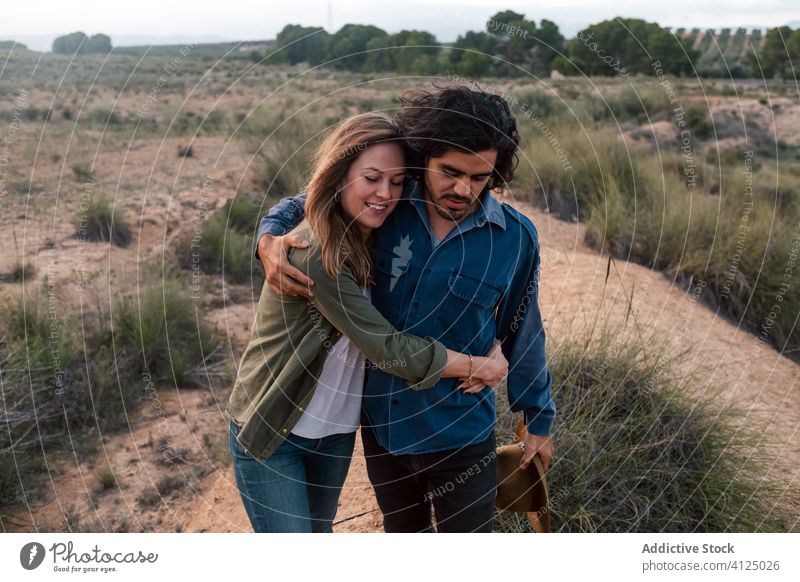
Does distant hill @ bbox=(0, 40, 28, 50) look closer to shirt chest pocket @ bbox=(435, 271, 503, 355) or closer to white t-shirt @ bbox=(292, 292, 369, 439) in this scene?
white t-shirt @ bbox=(292, 292, 369, 439)

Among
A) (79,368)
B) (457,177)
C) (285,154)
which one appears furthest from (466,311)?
(285,154)

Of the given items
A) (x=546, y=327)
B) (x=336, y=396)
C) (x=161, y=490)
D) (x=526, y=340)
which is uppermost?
(x=526, y=340)

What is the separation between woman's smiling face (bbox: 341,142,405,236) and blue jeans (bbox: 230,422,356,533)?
30.0 inches

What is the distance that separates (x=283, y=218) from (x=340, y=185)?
1.31ft

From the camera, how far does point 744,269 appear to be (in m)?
8.09

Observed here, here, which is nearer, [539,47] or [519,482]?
[519,482]

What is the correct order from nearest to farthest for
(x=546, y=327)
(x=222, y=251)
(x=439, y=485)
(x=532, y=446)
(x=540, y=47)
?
(x=439, y=485) → (x=532, y=446) → (x=546, y=327) → (x=222, y=251) → (x=540, y=47)

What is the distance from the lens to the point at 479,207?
8.40 ft

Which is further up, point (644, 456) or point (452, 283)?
point (452, 283)

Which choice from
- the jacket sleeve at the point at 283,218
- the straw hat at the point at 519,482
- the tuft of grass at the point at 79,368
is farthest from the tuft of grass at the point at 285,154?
the straw hat at the point at 519,482

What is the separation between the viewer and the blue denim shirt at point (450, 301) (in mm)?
2564

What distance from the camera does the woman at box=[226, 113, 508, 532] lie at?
7.78ft

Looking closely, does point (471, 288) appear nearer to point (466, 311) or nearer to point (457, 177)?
point (466, 311)

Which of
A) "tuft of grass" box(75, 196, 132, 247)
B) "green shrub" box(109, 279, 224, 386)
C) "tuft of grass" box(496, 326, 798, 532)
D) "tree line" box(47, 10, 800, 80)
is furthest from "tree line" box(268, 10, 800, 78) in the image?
"tuft of grass" box(496, 326, 798, 532)
